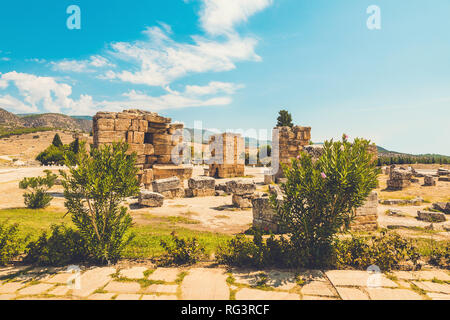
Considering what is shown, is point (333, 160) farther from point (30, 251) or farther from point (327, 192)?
point (30, 251)

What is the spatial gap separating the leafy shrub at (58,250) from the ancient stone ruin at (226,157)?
17.9 metres

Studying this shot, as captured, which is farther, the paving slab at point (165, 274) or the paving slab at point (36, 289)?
the paving slab at point (165, 274)

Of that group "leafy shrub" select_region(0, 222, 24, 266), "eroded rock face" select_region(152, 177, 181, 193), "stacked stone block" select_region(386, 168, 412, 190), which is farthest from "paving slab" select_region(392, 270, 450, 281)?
"stacked stone block" select_region(386, 168, 412, 190)

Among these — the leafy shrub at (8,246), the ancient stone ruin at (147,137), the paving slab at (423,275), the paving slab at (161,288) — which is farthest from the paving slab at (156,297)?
the ancient stone ruin at (147,137)

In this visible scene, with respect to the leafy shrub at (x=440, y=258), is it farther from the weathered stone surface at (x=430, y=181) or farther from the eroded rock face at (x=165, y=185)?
the weathered stone surface at (x=430, y=181)

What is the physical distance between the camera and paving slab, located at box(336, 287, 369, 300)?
3.40 meters

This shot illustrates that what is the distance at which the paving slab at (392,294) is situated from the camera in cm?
341

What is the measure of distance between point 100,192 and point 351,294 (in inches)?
175

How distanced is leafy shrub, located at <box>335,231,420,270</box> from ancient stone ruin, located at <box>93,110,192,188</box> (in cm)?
1196

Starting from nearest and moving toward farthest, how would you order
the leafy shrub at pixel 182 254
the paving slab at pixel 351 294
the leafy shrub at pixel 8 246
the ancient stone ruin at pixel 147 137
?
the paving slab at pixel 351 294 → the leafy shrub at pixel 8 246 → the leafy shrub at pixel 182 254 → the ancient stone ruin at pixel 147 137

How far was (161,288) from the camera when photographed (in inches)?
146

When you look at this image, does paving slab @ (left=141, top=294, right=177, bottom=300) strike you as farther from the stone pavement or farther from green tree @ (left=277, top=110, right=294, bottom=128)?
green tree @ (left=277, top=110, right=294, bottom=128)

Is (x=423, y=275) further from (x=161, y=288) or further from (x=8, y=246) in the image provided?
(x=8, y=246)

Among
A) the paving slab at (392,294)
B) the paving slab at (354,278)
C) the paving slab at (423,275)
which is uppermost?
the paving slab at (392,294)
